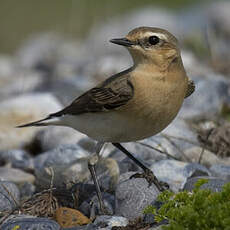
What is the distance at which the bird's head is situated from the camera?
5.32 m

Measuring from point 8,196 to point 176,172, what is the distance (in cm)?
162

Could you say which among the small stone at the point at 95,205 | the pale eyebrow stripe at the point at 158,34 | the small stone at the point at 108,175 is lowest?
the small stone at the point at 95,205

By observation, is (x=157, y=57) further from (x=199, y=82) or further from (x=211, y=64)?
(x=211, y=64)

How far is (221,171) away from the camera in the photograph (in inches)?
234

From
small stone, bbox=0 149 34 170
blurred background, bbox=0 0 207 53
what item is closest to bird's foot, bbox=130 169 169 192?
small stone, bbox=0 149 34 170

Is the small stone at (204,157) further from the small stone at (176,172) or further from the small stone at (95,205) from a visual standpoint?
the small stone at (95,205)

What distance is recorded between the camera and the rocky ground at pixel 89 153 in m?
5.05

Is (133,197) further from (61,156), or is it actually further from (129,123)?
(61,156)

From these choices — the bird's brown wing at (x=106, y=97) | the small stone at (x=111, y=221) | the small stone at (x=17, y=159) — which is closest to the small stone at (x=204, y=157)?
the bird's brown wing at (x=106, y=97)

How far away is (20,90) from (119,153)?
13.1ft

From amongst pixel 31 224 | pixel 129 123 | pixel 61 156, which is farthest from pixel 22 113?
pixel 31 224

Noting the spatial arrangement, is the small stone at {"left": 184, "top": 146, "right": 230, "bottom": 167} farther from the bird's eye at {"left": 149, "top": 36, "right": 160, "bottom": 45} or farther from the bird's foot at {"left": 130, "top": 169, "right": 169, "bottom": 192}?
the bird's eye at {"left": 149, "top": 36, "right": 160, "bottom": 45}

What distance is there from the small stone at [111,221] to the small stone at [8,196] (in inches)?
36.3

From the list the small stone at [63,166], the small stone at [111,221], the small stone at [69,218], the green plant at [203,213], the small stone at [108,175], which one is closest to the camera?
the green plant at [203,213]
